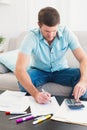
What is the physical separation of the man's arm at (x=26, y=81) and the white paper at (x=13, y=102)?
0.06 meters

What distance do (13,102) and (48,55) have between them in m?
0.57

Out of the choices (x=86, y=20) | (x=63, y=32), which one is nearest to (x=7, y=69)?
(x=63, y=32)

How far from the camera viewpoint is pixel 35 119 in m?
1.10

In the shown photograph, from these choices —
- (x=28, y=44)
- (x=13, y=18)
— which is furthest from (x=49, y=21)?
(x=13, y=18)

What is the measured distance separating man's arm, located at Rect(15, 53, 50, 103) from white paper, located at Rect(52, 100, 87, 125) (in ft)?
0.42

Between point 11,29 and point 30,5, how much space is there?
15.2 inches

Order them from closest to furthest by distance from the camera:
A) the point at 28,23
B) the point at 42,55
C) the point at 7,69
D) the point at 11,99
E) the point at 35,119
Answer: the point at 35,119 → the point at 11,99 → the point at 42,55 → the point at 7,69 → the point at 28,23

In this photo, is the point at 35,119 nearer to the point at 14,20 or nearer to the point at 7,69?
the point at 7,69

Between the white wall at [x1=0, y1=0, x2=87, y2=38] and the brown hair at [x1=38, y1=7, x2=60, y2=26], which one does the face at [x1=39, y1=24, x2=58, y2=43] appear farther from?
the white wall at [x1=0, y1=0, x2=87, y2=38]

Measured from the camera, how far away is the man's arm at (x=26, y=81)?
4.18 feet

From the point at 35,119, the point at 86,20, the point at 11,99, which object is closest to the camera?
the point at 35,119

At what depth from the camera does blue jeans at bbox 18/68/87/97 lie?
1.74 metres

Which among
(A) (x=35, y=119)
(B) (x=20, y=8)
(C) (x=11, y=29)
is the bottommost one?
(A) (x=35, y=119)

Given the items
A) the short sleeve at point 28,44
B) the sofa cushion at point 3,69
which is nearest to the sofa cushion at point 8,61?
the sofa cushion at point 3,69
